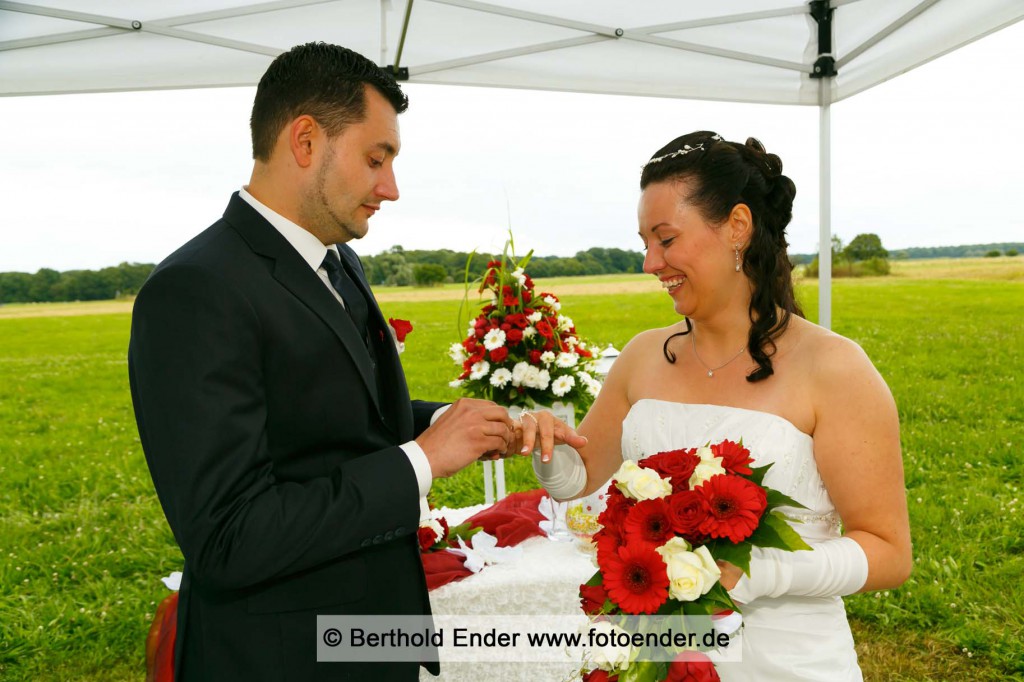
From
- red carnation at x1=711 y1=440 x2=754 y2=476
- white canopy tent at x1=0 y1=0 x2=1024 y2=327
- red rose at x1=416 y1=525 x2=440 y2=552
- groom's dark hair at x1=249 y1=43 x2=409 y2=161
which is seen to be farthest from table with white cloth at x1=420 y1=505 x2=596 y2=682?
groom's dark hair at x1=249 y1=43 x2=409 y2=161

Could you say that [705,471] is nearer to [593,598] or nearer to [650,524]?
[650,524]

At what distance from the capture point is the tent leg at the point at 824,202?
180 inches

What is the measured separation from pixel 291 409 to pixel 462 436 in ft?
1.39

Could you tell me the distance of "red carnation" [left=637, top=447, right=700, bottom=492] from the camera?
1841 mm

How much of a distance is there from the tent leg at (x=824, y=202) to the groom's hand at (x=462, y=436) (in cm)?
321

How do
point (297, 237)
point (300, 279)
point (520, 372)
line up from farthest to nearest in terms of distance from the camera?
point (520, 372)
point (297, 237)
point (300, 279)

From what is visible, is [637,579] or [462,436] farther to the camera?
[462,436]

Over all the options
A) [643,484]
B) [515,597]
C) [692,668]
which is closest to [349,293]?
[643,484]

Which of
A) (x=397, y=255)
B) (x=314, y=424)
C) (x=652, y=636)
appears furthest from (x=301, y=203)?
(x=397, y=255)

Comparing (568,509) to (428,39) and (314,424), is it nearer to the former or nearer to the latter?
(314,424)

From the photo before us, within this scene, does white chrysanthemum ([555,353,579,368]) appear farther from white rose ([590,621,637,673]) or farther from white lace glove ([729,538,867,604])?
white rose ([590,621,637,673])

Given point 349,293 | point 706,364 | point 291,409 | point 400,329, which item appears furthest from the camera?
point 400,329

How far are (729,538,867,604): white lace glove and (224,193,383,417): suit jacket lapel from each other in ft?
3.42

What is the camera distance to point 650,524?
180 centimetres
